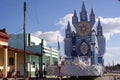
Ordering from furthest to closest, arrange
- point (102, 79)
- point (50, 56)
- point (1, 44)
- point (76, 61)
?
point (50, 56) → point (102, 79) → point (76, 61) → point (1, 44)

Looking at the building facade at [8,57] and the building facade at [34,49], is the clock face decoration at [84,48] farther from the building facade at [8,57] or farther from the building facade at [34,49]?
the building facade at [8,57]

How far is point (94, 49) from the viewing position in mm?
81812

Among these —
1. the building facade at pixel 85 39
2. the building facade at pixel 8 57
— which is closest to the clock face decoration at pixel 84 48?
the building facade at pixel 85 39

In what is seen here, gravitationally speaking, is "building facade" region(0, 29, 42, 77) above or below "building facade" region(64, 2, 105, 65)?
Answer: below

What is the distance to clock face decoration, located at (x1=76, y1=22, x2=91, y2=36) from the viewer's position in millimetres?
83000

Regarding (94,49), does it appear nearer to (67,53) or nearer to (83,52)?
(83,52)

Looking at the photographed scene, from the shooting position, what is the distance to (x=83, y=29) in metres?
83.8

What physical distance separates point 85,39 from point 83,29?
9.62ft

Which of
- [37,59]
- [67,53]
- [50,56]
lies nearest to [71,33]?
[67,53]

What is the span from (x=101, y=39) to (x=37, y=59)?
37.5 metres

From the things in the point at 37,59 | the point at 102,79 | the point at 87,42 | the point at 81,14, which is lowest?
the point at 102,79

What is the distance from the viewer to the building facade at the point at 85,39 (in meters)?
82.2

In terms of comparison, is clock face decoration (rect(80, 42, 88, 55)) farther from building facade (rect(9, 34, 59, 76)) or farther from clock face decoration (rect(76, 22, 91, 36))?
building facade (rect(9, 34, 59, 76))

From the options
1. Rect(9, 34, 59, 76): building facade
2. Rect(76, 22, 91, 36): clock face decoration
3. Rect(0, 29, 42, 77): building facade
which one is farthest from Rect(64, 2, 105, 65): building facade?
Rect(0, 29, 42, 77): building facade
